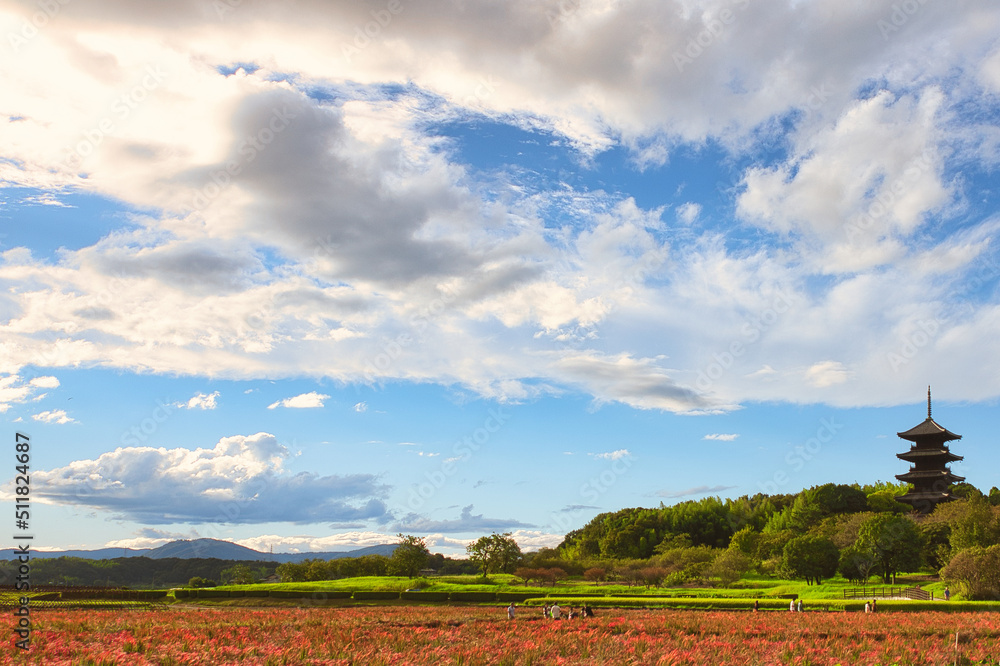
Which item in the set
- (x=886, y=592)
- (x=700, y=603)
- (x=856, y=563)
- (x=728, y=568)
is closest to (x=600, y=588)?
(x=728, y=568)

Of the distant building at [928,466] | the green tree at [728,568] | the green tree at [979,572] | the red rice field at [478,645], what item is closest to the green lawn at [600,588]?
the green tree at [728,568]

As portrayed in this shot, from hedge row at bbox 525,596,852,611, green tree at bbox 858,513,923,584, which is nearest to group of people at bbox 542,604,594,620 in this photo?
hedge row at bbox 525,596,852,611

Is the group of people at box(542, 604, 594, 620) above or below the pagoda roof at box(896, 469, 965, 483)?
below

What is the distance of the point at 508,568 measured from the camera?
8062cm

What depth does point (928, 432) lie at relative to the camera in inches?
3669

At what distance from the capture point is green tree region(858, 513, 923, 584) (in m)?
63.5

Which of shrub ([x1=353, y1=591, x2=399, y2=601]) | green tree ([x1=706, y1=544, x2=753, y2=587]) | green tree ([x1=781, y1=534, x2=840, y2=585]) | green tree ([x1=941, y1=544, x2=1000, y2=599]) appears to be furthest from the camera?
green tree ([x1=706, y1=544, x2=753, y2=587])

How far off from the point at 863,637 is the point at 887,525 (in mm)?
48991

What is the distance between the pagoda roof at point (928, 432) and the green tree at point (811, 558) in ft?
122

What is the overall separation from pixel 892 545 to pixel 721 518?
159 feet

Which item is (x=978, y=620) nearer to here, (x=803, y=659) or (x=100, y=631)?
(x=803, y=659)

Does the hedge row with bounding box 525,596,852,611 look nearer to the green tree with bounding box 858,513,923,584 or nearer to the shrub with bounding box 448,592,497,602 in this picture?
the shrub with bounding box 448,592,497,602

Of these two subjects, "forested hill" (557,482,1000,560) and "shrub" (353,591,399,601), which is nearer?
"shrub" (353,591,399,601)

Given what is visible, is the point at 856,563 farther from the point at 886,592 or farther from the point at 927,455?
the point at 927,455
